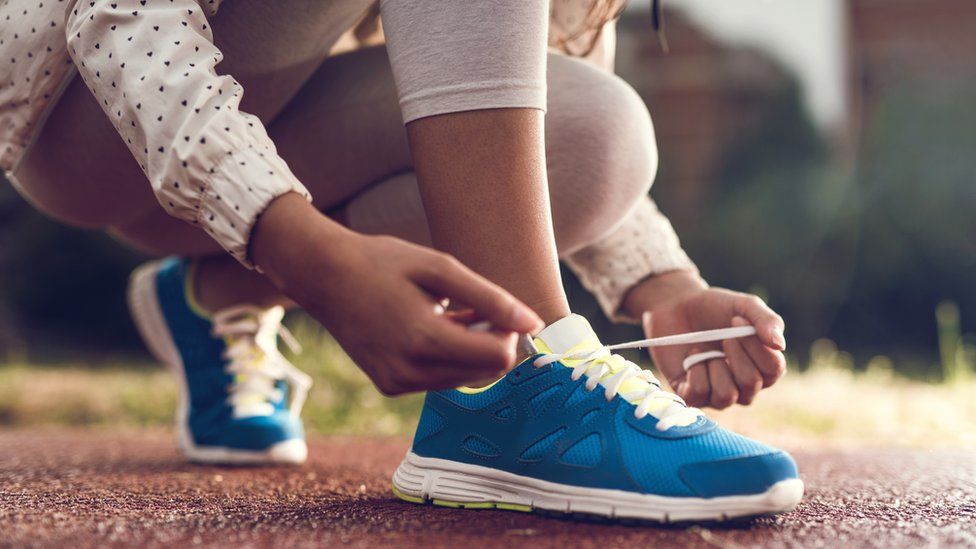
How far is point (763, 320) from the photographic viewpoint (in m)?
1.08

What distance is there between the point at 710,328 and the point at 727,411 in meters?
1.45

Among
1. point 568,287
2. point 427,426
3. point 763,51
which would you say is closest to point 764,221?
point 568,287

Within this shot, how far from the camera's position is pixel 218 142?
78 centimetres

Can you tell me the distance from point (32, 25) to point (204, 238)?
48 centimetres

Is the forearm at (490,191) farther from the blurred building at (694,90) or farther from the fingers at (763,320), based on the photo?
the blurred building at (694,90)

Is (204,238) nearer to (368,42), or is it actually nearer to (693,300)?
(368,42)

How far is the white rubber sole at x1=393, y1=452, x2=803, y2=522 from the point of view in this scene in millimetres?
850

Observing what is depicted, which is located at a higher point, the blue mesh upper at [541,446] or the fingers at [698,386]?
the blue mesh upper at [541,446]

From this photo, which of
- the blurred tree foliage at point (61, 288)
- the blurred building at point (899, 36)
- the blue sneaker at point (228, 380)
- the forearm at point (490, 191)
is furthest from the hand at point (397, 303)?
the blurred building at point (899, 36)

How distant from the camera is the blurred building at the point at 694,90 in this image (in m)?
6.56

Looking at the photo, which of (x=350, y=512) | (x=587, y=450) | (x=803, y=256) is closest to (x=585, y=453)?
(x=587, y=450)

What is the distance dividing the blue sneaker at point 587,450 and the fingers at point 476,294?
236 mm

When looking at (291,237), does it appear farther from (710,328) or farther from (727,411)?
(727,411)

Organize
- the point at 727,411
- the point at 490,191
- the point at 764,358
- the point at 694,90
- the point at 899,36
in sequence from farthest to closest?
the point at 899,36 → the point at 694,90 → the point at 727,411 → the point at 764,358 → the point at 490,191
